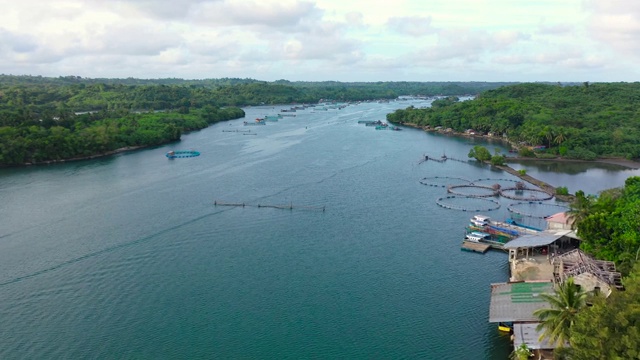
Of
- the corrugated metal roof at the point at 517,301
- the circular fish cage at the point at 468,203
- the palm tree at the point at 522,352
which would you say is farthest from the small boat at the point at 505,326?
the circular fish cage at the point at 468,203

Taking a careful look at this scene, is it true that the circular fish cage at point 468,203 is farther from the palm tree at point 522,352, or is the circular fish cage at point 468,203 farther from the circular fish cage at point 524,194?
the palm tree at point 522,352

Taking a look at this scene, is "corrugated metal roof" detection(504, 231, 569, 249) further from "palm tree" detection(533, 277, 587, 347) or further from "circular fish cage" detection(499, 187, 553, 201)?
"circular fish cage" detection(499, 187, 553, 201)

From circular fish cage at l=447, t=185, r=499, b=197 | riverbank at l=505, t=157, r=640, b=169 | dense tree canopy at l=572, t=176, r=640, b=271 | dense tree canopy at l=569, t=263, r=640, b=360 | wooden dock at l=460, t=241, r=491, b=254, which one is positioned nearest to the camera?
dense tree canopy at l=569, t=263, r=640, b=360

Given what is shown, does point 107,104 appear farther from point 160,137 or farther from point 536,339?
point 536,339

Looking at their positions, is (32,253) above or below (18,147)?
below

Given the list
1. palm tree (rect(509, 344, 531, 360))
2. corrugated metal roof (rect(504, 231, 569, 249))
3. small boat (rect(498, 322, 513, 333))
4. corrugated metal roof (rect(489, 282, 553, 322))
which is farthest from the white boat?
palm tree (rect(509, 344, 531, 360))

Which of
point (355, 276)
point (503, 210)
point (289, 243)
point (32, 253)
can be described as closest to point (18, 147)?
point (32, 253)
